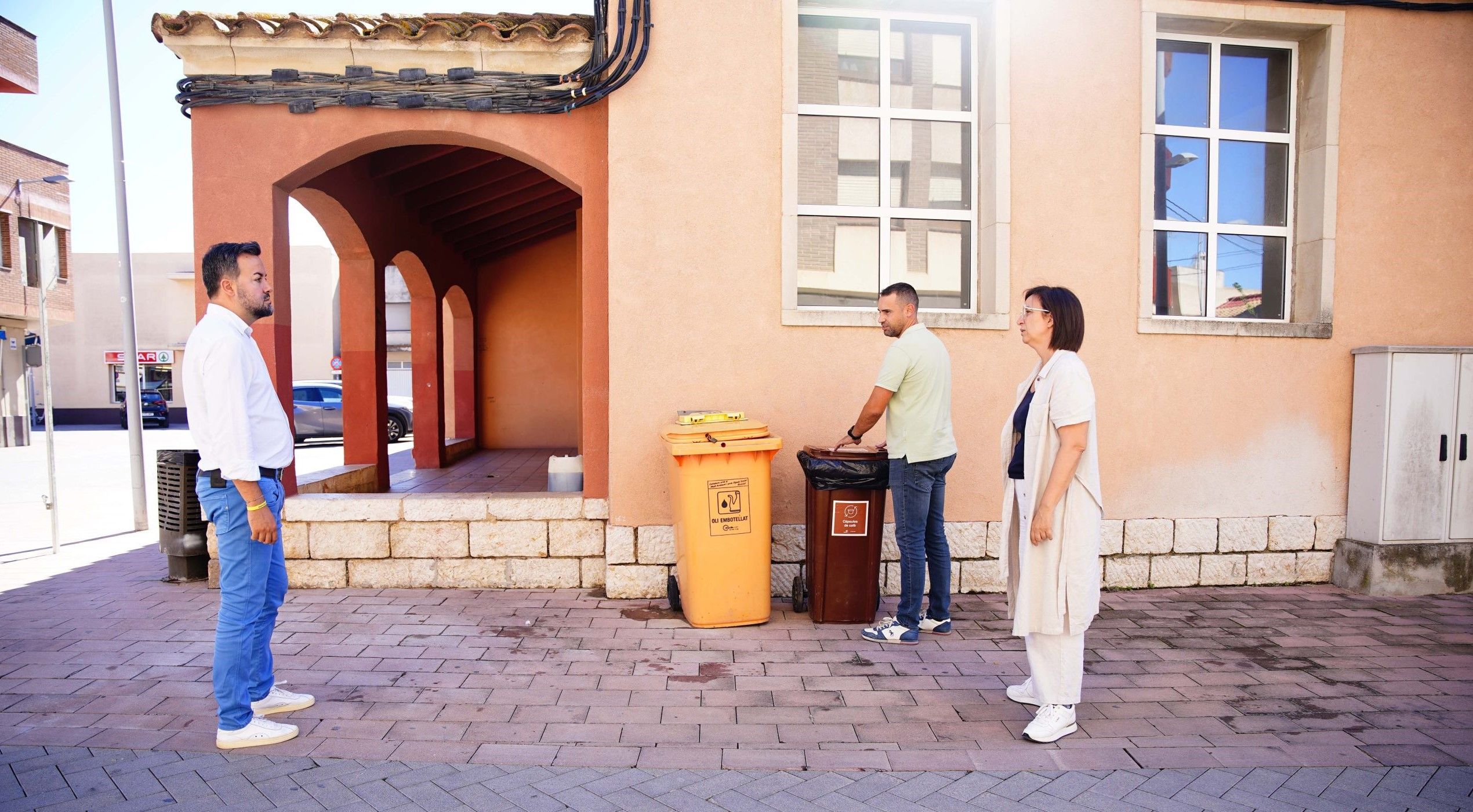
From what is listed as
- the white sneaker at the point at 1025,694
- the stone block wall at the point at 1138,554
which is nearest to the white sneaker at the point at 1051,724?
the white sneaker at the point at 1025,694

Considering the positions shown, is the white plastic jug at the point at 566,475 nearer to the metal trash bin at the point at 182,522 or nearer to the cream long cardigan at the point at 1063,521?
the metal trash bin at the point at 182,522

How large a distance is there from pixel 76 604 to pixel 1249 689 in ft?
23.2

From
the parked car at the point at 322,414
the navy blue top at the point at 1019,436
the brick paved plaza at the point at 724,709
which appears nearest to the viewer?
the brick paved plaza at the point at 724,709

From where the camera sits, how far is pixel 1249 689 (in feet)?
12.7

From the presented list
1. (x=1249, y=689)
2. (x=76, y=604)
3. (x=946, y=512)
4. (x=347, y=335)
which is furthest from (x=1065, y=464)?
(x=347, y=335)

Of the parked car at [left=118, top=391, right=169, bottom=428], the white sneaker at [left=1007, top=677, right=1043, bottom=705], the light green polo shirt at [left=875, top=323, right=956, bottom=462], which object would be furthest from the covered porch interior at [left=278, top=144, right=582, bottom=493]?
the parked car at [left=118, top=391, right=169, bottom=428]

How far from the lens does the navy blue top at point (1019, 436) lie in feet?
11.5

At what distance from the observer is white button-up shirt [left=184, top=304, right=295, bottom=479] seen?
10.2ft

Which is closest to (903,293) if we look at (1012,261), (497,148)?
(1012,261)

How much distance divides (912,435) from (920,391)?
0.25m

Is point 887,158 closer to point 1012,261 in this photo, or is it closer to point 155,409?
point 1012,261

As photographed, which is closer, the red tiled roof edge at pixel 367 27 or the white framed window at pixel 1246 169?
the red tiled roof edge at pixel 367 27

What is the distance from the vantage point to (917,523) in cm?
449

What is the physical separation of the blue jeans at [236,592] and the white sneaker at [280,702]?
238mm
